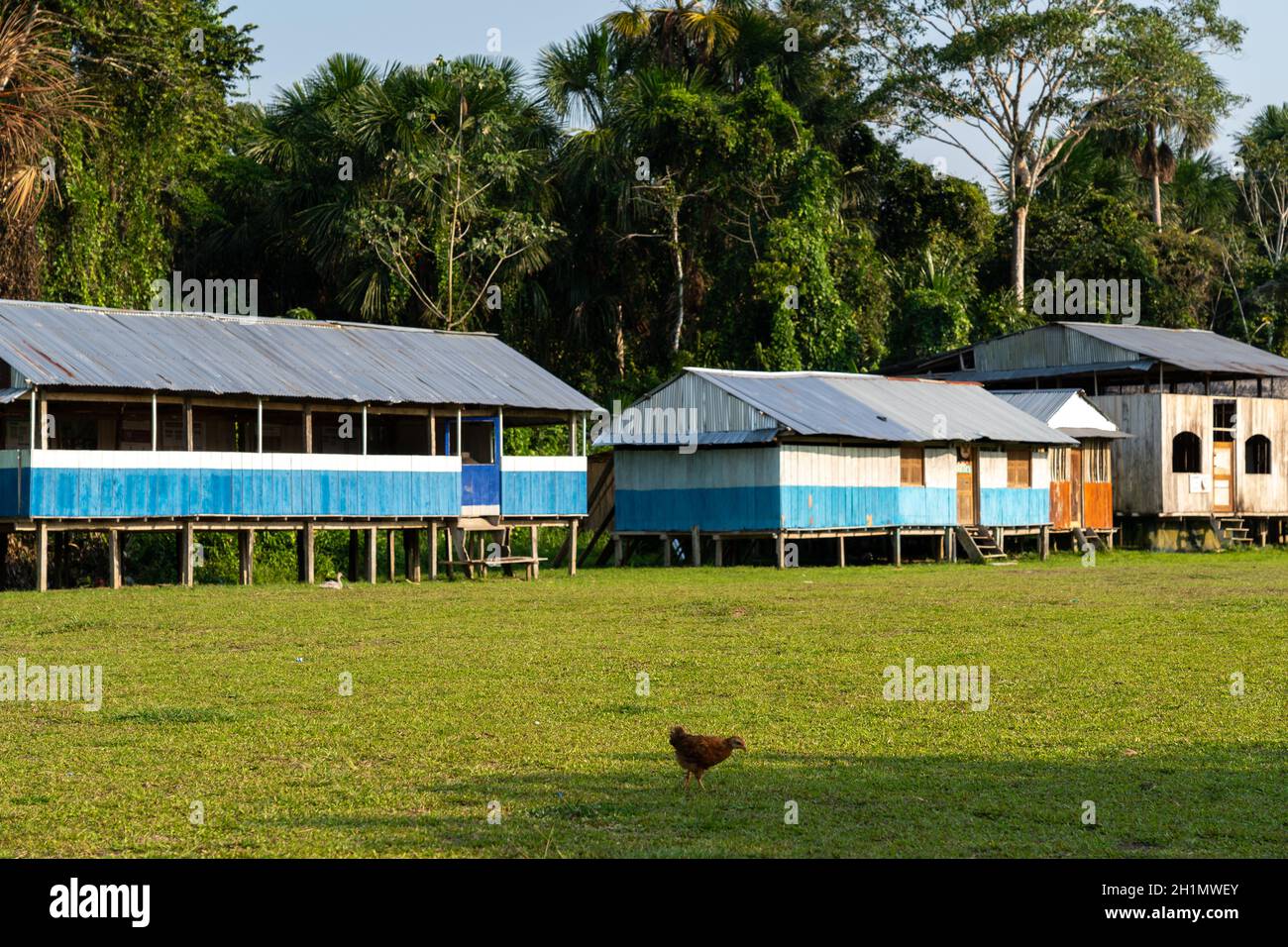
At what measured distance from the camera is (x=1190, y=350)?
50969 mm

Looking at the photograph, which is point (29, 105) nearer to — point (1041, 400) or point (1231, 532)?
point (1041, 400)

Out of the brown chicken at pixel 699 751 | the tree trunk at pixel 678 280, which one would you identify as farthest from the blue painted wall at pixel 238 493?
the brown chicken at pixel 699 751

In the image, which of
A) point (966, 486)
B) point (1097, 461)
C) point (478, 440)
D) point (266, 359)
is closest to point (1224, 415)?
point (1097, 461)

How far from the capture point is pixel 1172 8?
192 feet

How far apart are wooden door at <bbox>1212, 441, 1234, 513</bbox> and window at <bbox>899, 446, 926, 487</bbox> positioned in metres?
11.7

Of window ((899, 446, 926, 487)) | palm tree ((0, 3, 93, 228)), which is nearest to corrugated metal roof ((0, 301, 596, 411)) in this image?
palm tree ((0, 3, 93, 228))

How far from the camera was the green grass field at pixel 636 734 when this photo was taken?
377 inches

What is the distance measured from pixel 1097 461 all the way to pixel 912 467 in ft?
26.2

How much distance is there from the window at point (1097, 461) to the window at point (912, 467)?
695cm

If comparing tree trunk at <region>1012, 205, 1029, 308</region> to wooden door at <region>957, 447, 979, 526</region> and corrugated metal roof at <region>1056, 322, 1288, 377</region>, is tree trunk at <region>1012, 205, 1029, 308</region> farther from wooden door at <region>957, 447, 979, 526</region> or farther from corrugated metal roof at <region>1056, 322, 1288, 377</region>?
wooden door at <region>957, 447, 979, 526</region>
